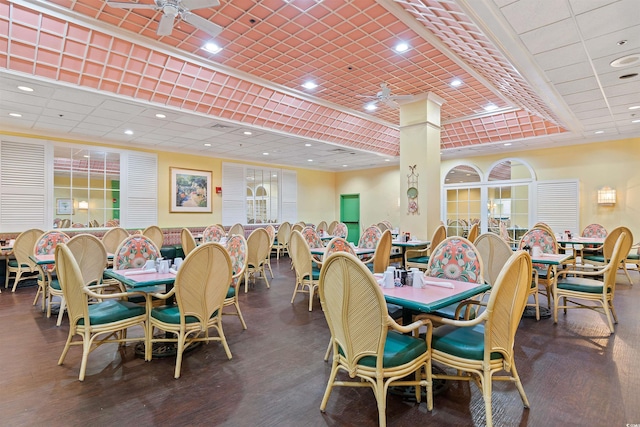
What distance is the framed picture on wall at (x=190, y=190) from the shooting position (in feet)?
29.0

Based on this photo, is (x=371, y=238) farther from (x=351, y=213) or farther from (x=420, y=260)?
(x=351, y=213)

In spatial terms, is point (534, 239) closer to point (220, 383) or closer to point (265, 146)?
point (220, 383)

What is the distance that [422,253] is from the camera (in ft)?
21.0

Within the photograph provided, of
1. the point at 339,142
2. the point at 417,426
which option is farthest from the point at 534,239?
the point at 339,142

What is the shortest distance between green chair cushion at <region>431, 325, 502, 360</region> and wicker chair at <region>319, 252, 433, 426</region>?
13 cm

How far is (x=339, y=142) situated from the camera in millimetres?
8305

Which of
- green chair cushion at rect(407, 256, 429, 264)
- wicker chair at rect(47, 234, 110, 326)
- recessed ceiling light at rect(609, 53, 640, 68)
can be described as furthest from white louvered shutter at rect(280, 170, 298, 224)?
recessed ceiling light at rect(609, 53, 640, 68)

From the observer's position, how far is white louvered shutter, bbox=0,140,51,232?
6480mm

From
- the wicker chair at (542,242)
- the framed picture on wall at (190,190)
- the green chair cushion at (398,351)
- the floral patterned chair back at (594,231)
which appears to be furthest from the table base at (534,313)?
the framed picture on wall at (190,190)

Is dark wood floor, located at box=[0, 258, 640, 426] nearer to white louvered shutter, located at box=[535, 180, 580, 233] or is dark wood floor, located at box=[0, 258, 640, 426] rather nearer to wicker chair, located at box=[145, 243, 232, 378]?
wicker chair, located at box=[145, 243, 232, 378]

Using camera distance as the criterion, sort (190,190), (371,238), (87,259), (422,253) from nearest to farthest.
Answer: (87,259) → (371,238) → (422,253) → (190,190)

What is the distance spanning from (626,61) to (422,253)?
3.92 m

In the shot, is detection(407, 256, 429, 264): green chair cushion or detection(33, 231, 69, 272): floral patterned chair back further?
detection(407, 256, 429, 264): green chair cushion

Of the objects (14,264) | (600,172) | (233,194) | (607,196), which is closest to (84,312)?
(14,264)
